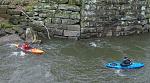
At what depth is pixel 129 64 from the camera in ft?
72.5

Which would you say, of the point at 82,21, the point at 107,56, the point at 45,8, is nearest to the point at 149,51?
the point at 107,56

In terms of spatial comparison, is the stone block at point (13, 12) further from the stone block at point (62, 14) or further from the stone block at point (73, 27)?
the stone block at point (73, 27)

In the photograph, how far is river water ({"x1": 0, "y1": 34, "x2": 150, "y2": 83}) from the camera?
2011 cm

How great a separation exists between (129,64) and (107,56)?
203 cm

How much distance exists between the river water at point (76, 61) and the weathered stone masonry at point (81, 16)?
0.78 m

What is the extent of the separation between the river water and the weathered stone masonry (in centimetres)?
78

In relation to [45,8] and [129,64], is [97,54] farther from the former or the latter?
[45,8]

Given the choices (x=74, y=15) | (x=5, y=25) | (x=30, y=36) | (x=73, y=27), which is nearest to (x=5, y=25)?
(x=5, y=25)

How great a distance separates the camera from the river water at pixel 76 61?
20.1 m

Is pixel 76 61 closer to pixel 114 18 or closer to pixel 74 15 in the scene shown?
pixel 74 15

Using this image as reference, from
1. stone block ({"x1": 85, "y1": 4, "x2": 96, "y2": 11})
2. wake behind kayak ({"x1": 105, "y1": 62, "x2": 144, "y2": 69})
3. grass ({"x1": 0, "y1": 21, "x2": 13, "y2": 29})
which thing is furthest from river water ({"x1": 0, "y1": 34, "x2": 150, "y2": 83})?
grass ({"x1": 0, "y1": 21, "x2": 13, "y2": 29})

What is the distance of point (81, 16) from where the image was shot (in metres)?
26.6

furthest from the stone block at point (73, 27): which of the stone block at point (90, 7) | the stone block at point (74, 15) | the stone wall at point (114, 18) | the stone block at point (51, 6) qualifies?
the stone block at point (51, 6)

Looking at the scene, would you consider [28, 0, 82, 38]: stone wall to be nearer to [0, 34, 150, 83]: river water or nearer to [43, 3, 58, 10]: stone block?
[43, 3, 58, 10]: stone block
